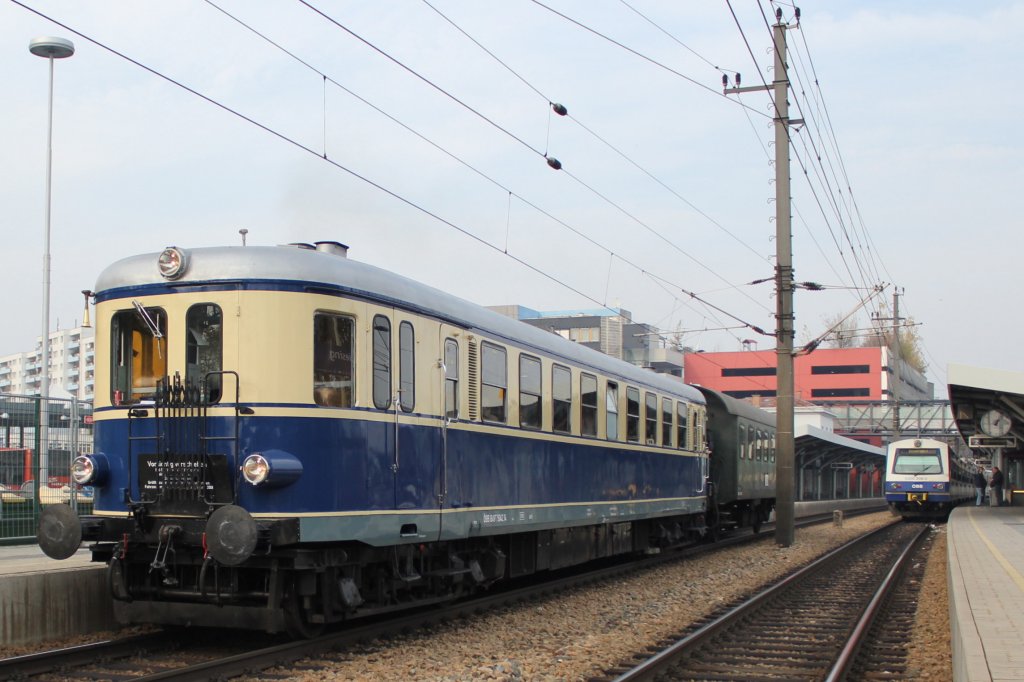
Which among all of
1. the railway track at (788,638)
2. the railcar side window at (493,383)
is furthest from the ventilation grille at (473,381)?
the railway track at (788,638)

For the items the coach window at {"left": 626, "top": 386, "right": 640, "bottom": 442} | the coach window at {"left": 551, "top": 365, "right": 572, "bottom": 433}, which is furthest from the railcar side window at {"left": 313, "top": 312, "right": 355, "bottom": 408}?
the coach window at {"left": 626, "top": 386, "right": 640, "bottom": 442}

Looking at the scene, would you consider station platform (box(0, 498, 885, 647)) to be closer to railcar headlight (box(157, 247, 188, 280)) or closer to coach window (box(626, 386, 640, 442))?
railcar headlight (box(157, 247, 188, 280))

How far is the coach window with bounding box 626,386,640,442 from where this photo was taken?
16.7 meters

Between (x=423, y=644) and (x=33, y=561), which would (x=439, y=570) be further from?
(x=33, y=561)

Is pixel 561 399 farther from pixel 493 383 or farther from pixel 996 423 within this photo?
pixel 996 423

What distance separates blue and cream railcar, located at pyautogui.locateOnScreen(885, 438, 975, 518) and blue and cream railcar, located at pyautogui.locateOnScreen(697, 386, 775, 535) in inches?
406

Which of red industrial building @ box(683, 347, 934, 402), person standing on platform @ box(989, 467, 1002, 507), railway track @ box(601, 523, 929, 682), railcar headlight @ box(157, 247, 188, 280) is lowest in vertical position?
person standing on platform @ box(989, 467, 1002, 507)

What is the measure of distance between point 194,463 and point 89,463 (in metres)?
1.23

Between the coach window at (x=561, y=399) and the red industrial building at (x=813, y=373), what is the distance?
270 feet

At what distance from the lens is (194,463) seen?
907cm

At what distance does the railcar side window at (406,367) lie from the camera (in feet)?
33.4

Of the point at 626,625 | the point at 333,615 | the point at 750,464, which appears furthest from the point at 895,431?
the point at 333,615

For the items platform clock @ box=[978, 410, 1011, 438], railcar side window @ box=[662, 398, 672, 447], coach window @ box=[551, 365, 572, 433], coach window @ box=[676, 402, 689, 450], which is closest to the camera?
coach window @ box=[551, 365, 572, 433]

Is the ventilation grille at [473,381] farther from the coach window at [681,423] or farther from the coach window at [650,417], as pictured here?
the coach window at [681,423]
